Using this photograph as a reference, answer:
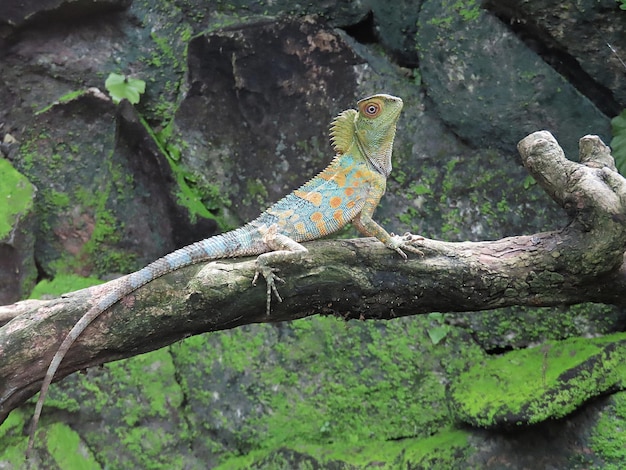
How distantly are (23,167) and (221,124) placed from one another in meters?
2.06

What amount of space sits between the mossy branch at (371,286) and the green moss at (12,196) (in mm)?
2675

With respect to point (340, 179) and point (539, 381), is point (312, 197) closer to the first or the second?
point (340, 179)

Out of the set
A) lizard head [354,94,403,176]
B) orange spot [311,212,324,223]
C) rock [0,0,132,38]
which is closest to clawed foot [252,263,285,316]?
orange spot [311,212,324,223]

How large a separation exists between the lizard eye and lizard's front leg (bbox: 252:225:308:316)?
3.42 ft

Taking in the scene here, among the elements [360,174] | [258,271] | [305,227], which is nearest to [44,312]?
[258,271]

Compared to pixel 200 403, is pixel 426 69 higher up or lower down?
higher up

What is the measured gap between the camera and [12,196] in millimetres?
5941

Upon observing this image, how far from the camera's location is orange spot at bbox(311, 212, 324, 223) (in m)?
3.84

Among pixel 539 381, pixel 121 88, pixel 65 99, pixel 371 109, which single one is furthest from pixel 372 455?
pixel 65 99

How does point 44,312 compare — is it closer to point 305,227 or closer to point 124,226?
point 305,227

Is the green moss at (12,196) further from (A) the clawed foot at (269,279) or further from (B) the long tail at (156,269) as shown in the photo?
(A) the clawed foot at (269,279)

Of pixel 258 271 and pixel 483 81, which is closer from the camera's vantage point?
pixel 258 271

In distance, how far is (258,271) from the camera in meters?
3.28

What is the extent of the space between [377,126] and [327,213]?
2.23 feet
